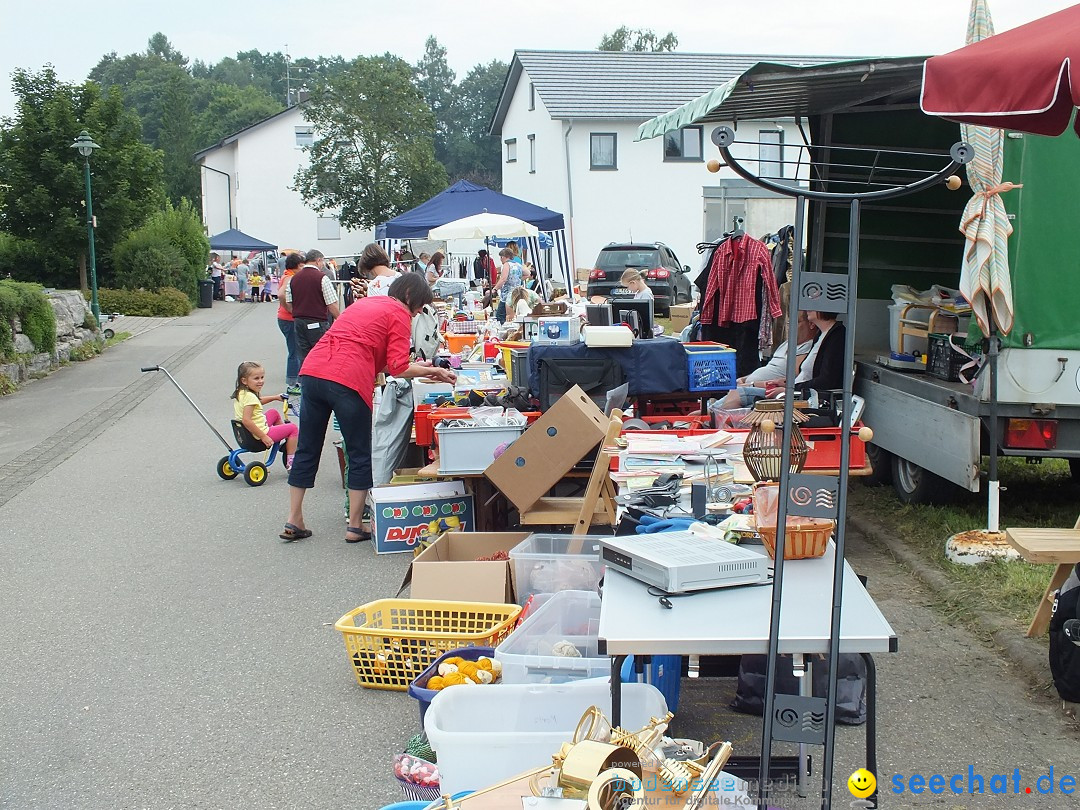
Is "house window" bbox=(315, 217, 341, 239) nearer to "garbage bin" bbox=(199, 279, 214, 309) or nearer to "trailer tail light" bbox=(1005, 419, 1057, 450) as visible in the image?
"garbage bin" bbox=(199, 279, 214, 309)

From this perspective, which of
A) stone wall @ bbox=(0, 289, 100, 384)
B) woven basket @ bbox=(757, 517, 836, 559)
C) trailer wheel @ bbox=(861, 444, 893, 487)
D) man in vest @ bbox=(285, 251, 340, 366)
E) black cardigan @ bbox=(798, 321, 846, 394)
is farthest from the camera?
stone wall @ bbox=(0, 289, 100, 384)

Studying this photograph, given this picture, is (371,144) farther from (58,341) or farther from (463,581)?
(463,581)

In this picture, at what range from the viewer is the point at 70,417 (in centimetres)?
1321

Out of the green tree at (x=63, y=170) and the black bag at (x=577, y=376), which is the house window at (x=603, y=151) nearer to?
the green tree at (x=63, y=170)

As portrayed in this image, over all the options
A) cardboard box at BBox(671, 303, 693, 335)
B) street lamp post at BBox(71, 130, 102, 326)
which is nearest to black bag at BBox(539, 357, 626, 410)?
cardboard box at BBox(671, 303, 693, 335)

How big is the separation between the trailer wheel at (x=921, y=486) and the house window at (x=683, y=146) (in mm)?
28333

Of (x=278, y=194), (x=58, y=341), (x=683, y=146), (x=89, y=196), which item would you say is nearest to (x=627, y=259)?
(x=683, y=146)

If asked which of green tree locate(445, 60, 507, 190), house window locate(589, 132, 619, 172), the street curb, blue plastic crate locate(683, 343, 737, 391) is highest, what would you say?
green tree locate(445, 60, 507, 190)

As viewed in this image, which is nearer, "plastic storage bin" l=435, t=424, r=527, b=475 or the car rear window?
"plastic storage bin" l=435, t=424, r=527, b=475

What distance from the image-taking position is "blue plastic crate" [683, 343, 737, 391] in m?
7.95

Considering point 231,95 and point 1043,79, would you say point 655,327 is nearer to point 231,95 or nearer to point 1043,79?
point 1043,79

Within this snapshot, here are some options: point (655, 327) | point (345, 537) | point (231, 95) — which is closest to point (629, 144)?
point (655, 327)

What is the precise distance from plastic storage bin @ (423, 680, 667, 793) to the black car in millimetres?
21311

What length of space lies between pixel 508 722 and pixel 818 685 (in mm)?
1273
